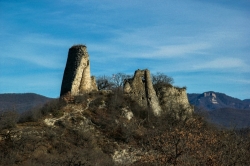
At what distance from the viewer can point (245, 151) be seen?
28.5m

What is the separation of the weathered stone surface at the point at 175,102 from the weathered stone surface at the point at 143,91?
1.66 m

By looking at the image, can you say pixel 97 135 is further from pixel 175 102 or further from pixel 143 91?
pixel 175 102

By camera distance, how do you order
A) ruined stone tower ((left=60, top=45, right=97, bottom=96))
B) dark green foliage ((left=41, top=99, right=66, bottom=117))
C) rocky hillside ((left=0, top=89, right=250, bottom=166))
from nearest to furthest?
rocky hillside ((left=0, top=89, right=250, bottom=166))
dark green foliage ((left=41, top=99, right=66, bottom=117))
ruined stone tower ((left=60, top=45, right=97, bottom=96))

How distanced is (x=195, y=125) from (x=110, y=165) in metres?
10.2

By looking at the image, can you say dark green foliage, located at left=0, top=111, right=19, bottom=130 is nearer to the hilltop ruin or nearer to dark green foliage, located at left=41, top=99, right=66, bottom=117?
dark green foliage, located at left=41, top=99, right=66, bottom=117

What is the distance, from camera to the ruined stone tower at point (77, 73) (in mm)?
47406

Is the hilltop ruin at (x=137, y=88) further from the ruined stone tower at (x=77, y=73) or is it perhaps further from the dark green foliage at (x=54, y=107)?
the dark green foliage at (x=54, y=107)

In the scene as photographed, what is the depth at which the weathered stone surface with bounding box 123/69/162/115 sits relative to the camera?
51.0 m

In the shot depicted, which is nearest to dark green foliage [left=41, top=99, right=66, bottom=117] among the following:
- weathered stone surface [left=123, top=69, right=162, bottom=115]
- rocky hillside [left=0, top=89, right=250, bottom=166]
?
rocky hillside [left=0, top=89, right=250, bottom=166]

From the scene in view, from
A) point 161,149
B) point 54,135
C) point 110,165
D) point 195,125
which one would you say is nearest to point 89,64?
point 54,135

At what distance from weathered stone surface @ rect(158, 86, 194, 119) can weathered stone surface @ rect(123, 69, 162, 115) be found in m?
1.66

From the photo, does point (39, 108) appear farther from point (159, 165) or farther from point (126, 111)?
point (159, 165)

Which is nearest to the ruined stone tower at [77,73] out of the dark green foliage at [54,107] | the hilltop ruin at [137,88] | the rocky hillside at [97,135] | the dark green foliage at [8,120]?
the hilltop ruin at [137,88]

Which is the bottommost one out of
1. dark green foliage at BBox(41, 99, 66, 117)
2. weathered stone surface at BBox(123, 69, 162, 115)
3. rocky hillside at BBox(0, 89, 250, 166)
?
rocky hillside at BBox(0, 89, 250, 166)
